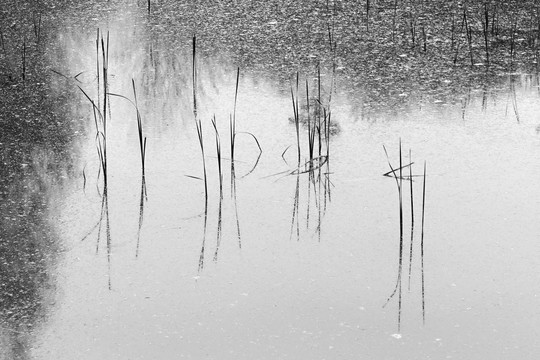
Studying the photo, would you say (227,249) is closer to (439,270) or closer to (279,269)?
(279,269)

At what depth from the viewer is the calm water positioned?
6.32ft

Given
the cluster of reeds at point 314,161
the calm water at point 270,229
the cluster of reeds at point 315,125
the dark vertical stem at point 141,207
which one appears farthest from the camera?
the cluster of reeds at point 315,125

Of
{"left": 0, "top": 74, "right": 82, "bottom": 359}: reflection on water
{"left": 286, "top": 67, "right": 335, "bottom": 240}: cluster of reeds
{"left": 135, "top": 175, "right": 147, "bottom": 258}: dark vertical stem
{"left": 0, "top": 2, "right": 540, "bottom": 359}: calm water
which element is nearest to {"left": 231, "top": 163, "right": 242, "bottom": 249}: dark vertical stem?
{"left": 0, "top": 2, "right": 540, "bottom": 359}: calm water

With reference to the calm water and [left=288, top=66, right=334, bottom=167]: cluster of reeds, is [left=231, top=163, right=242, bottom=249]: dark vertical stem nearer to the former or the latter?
the calm water

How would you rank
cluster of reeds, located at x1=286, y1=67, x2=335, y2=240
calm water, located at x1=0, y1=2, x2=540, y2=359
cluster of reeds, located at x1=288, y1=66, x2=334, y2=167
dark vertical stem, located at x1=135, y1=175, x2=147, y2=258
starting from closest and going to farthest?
calm water, located at x1=0, y1=2, x2=540, y2=359 → dark vertical stem, located at x1=135, y1=175, x2=147, y2=258 → cluster of reeds, located at x1=286, y1=67, x2=335, y2=240 → cluster of reeds, located at x1=288, y1=66, x2=334, y2=167

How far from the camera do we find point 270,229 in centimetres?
242

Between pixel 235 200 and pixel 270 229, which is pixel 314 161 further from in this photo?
pixel 270 229

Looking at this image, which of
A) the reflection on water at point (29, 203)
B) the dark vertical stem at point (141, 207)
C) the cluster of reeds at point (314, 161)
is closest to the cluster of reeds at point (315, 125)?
the cluster of reeds at point (314, 161)

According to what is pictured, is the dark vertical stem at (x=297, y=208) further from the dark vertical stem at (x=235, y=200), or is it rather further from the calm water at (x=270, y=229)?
the dark vertical stem at (x=235, y=200)

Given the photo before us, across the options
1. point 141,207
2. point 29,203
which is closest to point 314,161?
point 141,207

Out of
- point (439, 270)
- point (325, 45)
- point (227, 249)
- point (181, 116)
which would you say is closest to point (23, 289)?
point (227, 249)

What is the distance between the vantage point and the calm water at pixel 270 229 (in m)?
1.93

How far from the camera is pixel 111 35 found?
4008 mm

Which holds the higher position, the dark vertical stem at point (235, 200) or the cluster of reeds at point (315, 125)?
the cluster of reeds at point (315, 125)
